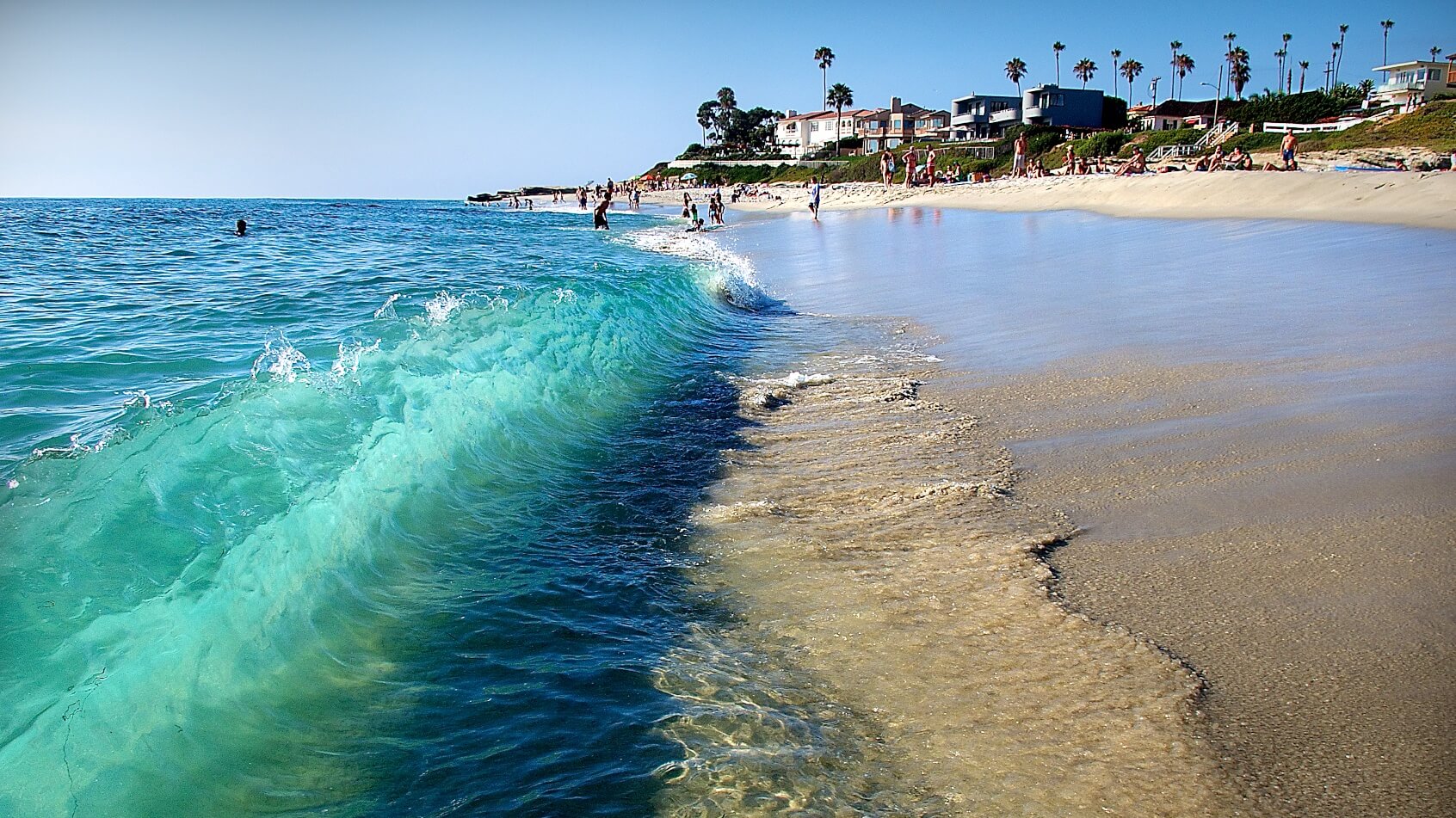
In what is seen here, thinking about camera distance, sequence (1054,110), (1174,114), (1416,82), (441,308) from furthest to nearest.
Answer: (1054,110) → (1174,114) → (1416,82) → (441,308)

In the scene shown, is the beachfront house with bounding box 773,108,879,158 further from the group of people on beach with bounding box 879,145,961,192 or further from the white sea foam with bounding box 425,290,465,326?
the white sea foam with bounding box 425,290,465,326

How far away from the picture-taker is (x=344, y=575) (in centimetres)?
417

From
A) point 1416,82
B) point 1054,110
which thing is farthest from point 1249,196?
point 1054,110

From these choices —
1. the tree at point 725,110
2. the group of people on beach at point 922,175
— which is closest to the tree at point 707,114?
the tree at point 725,110

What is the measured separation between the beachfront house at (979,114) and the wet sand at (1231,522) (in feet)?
288

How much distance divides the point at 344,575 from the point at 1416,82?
266ft

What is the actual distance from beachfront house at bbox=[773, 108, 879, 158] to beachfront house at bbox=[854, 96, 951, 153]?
2.80 ft

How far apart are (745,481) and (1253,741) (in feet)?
10.4

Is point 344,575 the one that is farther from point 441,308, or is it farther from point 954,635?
point 441,308

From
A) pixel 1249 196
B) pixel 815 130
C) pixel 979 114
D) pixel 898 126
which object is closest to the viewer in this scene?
pixel 1249 196

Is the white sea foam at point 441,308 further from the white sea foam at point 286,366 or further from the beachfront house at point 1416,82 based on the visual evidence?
the beachfront house at point 1416,82

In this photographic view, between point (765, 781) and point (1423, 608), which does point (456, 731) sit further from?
point (1423, 608)

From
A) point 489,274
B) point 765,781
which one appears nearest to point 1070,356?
point 765,781

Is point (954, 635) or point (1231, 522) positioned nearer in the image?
point (954, 635)
